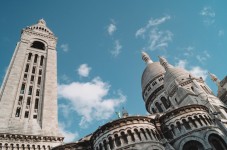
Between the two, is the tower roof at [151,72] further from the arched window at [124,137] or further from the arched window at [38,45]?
the arched window at [124,137]

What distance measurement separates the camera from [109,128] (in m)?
25.4

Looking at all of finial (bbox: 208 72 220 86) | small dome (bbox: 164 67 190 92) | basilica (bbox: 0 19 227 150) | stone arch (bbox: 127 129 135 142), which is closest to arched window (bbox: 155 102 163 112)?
small dome (bbox: 164 67 190 92)

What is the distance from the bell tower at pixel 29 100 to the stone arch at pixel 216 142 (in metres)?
16.4

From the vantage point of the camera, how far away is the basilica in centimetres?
2484

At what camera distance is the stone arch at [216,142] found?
82.2 ft

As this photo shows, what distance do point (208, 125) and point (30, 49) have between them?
95.5ft

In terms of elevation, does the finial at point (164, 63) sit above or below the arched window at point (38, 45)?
below

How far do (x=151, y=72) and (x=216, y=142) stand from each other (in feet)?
102

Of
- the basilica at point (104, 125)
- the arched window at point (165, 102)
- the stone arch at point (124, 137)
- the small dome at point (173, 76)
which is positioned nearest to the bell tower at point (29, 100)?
the basilica at point (104, 125)

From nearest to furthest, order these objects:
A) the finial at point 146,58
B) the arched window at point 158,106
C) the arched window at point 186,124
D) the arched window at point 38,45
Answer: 1. the arched window at point 186,124
2. the arched window at point 38,45
3. the arched window at point 158,106
4. the finial at point 146,58

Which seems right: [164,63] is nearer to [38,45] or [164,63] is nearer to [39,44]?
[39,44]

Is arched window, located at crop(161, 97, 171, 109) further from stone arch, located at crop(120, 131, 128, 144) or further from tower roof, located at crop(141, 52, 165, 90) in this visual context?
stone arch, located at crop(120, 131, 128, 144)

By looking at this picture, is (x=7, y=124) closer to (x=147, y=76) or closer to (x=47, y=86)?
(x=47, y=86)

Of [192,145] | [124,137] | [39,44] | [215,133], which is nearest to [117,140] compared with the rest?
[124,137]
